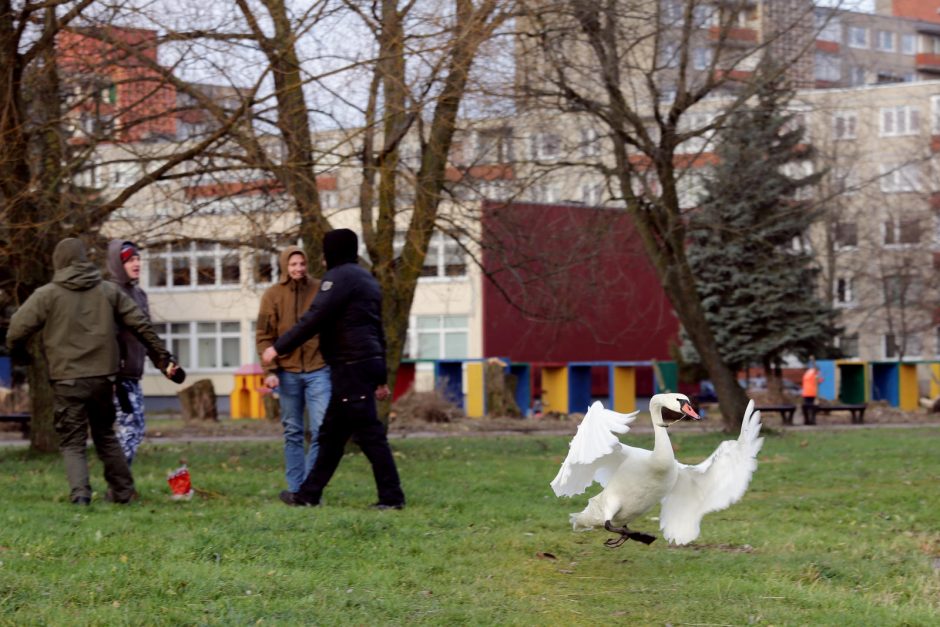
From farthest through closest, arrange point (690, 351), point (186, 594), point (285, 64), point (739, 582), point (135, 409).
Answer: point (690, 351)
point (285, 64)
point (135, 409)
point (739, 582)
point (186, 594)

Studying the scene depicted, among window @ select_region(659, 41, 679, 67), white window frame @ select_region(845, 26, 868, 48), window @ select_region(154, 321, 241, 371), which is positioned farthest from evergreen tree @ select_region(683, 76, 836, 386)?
window @ select_region(154, 321, 241, 371)

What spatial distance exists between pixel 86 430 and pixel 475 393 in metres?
25.0

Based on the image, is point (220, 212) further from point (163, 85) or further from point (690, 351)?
point (690, 351)

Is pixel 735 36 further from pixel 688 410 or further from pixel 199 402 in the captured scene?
pixel 199 402

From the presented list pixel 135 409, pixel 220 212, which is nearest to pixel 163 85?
pixel 220 212

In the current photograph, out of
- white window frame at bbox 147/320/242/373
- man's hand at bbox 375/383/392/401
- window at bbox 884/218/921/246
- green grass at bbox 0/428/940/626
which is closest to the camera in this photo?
green grass at bbox 0/428/940/626

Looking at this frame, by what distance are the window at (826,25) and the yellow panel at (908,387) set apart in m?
20.5

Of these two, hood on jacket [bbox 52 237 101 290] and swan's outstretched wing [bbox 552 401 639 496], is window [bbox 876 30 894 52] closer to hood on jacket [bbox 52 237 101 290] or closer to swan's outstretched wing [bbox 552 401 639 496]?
hood on jacket [bbox 52 237 101 290]

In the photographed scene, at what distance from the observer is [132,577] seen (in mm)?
6984

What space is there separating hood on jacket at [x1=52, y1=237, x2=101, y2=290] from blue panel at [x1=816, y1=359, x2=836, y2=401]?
112 feet

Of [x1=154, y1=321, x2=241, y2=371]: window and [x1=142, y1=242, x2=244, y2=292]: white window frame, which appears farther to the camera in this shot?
[x1=154, y1=321, x2=241, y2=371]: window

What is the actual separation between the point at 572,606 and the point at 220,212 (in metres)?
10.3

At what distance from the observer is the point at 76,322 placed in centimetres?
1011

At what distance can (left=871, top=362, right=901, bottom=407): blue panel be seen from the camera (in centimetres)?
3931
